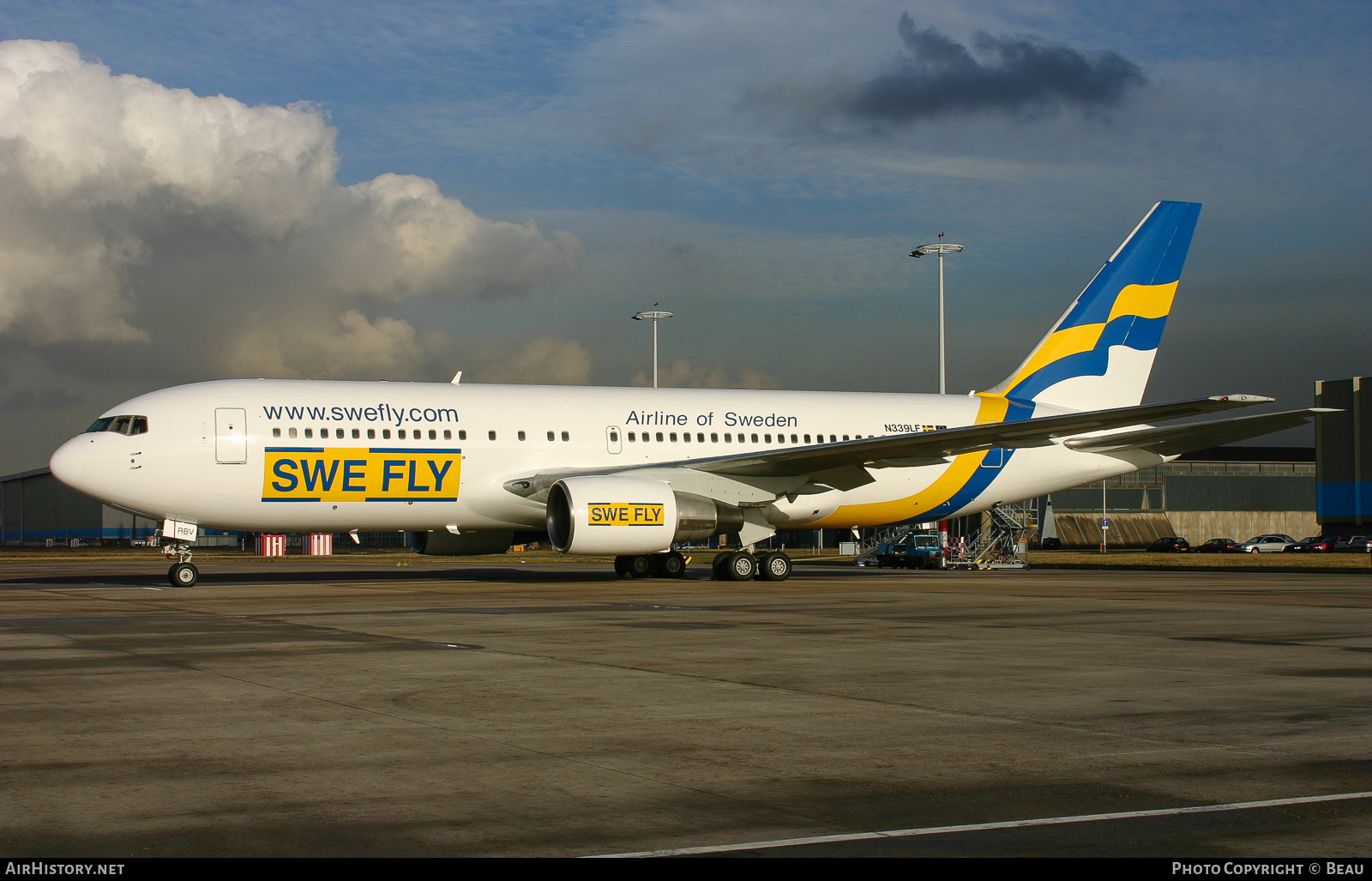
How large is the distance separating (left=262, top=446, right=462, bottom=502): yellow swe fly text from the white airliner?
33 millimetres

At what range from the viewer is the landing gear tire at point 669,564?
2714cm

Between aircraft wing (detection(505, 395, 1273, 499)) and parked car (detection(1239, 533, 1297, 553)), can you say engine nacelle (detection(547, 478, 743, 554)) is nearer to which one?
aircraft wing (detection(505, 395, 1273, 499))

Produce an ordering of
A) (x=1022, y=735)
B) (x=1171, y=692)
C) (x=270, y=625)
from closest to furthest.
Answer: (x=1022, y=735) < (x=1171, y=692) < (x=270, y=625)

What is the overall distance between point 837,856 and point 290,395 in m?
20.3

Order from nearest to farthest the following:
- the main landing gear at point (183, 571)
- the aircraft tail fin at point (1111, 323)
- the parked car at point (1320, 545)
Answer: the main landing gear at point (183, 571) → the aircraft tail fin at point (1111, 323) → the parked car at point (1320, 545)

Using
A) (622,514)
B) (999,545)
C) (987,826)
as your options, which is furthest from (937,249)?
(987,826)

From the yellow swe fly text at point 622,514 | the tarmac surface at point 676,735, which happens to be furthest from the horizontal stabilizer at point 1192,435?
the yellow swe fly text at point 622,514

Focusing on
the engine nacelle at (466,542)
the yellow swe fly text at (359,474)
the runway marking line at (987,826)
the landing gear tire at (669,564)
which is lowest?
the landing gear tire at (669,564)

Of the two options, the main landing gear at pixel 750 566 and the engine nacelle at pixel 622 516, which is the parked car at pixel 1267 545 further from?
the engine nacelle at pixel 622 516

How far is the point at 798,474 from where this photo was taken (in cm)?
2472

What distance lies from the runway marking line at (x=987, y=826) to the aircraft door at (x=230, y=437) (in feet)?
63.6

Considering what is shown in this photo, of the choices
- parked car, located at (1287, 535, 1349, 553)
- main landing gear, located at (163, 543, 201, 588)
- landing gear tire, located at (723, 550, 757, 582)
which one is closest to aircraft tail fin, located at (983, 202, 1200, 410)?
landing gear tire, located at (723, 550, 757, 582)
